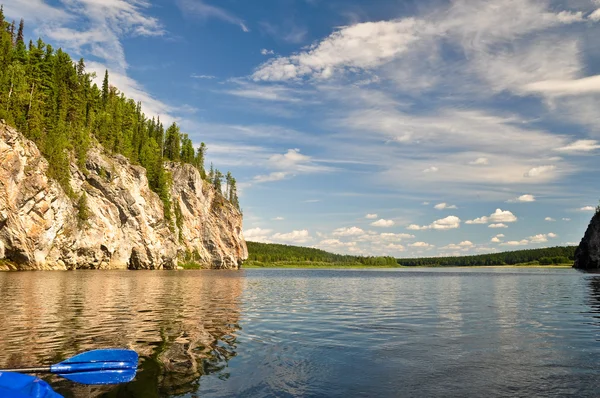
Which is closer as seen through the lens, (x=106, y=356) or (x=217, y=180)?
(x=106, y=356)

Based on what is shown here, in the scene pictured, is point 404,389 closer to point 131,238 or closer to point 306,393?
point 306,393

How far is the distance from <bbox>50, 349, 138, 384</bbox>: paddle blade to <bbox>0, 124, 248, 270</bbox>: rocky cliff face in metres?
64.1

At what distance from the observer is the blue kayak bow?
33.1 ft

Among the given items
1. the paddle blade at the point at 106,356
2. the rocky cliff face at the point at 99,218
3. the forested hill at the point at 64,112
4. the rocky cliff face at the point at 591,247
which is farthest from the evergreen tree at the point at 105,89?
the rocky cliff face at the point at 591,247

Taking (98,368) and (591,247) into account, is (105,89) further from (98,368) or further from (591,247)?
(591,247)

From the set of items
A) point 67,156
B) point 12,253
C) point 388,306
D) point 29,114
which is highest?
point 29,114

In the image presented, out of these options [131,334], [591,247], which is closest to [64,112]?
[131,334]

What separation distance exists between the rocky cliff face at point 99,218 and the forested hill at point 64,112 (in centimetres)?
442

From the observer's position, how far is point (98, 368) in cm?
1037

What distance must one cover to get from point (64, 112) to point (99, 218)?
24123 mm

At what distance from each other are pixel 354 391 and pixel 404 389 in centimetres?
126

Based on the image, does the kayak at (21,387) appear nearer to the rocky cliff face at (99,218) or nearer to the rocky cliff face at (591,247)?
the rocky cliff face at (99,218)

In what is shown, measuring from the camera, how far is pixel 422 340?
1780cm

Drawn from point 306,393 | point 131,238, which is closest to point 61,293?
point 306,393
